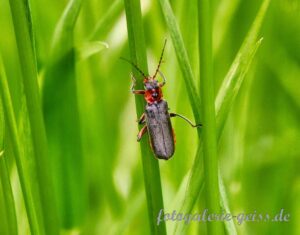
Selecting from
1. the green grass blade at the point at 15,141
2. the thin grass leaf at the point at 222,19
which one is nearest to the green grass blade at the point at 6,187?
the green grass blade at the point at 15,141

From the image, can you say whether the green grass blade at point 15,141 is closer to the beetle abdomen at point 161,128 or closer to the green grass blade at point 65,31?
the green grass blade at point 65,31

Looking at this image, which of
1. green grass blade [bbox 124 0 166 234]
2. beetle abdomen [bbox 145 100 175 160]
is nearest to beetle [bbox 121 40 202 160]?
beetle abdomen [bbox 145 100 175 160]

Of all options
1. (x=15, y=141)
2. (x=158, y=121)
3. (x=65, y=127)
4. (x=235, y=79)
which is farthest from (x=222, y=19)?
(x=15, y=141)

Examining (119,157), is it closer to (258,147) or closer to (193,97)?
(258,147)

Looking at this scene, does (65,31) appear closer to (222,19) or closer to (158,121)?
(158,121)

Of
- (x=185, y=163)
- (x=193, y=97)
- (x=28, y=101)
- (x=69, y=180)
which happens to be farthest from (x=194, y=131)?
(x=28, y=101)

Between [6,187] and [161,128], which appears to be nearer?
[6,187]
